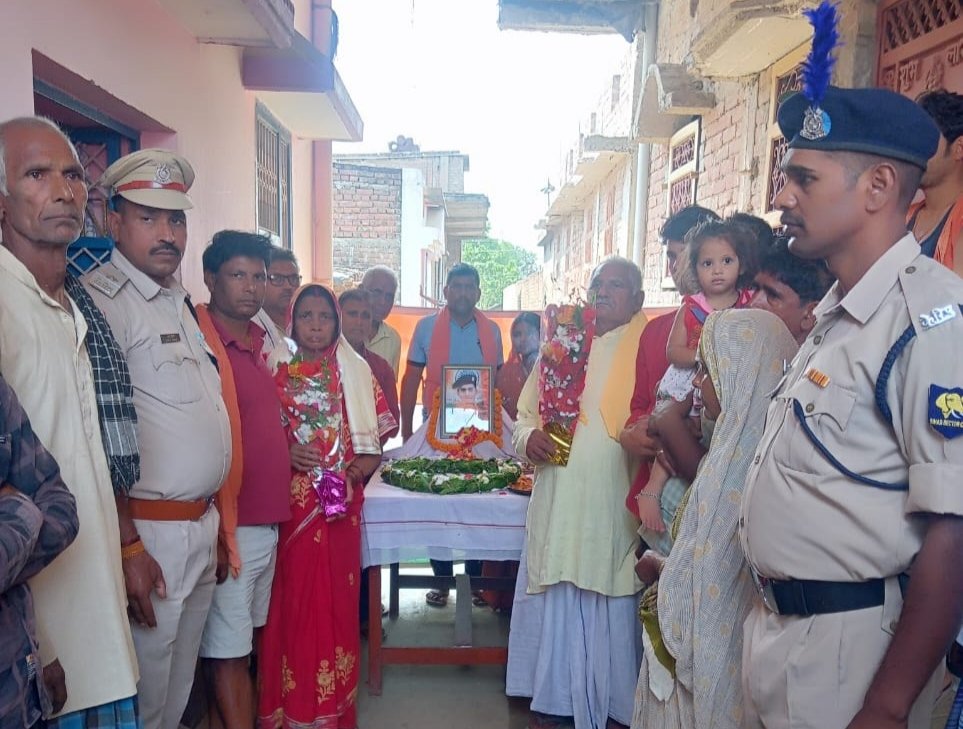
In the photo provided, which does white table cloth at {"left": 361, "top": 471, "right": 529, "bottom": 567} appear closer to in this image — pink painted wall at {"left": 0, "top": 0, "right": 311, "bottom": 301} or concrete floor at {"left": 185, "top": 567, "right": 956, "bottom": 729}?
concrete floor at {"left": 185, "top": 567, "right": 956, "bottom": 729}

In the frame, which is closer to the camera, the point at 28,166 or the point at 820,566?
the point at 820,566

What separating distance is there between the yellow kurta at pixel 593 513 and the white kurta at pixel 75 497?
1797 millimetres

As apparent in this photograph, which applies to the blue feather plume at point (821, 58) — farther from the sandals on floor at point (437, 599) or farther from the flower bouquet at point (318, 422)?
the sandals on floor at point (437, 599)

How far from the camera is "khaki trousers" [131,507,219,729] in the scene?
2.27m

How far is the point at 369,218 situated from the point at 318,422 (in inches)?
539

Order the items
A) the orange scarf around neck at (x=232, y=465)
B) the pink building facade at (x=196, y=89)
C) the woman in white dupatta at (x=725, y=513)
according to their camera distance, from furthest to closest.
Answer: the pink building facade at (x=196, y=89), the orange scarf around neck at (x=232, y=465), the woman in white dupatta at (x=725, y=513)

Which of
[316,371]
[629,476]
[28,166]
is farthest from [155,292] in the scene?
[629,476]

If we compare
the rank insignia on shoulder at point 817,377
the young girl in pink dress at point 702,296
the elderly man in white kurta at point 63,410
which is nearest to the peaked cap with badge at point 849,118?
the rank insignia on shoulder at point 817,377

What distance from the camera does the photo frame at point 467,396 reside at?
14.0 feet

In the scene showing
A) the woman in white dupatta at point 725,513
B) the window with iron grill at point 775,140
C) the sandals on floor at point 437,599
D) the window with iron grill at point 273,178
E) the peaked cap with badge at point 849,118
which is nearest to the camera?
the peaked cap with badge at point 849,118

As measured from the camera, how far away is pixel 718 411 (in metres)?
2.08

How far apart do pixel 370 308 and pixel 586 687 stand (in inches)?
100

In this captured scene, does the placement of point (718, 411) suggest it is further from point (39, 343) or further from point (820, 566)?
point (39, 343)

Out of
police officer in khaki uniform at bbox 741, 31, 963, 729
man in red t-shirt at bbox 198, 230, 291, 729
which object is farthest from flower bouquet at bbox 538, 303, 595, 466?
police officer in khaki uniform at bbox 741, 31, 963, 729
